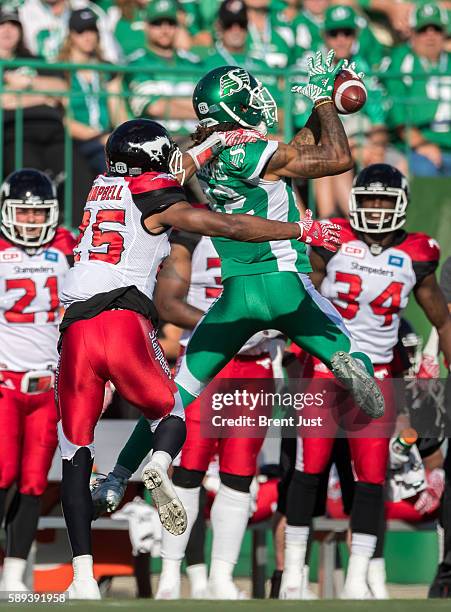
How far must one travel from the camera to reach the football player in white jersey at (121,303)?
19.8ft

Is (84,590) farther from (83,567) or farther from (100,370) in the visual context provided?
(100,370)

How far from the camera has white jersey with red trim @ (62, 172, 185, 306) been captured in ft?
20.2

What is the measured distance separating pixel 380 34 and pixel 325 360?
5.37 meters

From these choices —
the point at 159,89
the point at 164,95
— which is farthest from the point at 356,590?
the point at 159,89

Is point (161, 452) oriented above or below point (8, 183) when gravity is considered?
below

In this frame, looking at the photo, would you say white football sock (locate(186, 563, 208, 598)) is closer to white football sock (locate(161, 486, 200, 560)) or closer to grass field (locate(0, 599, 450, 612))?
white football sock (locate(161, 486, 200, 560))

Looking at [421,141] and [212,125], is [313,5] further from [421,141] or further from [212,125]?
[212,125]

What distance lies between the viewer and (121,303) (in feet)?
20.2

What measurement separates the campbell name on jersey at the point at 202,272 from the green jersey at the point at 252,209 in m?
0.97

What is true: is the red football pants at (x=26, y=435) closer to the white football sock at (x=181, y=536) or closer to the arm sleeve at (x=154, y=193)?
the white football sock at (x=181, y=536)

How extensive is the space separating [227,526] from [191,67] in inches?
151

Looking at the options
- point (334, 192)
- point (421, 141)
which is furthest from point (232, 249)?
point (421, 141)

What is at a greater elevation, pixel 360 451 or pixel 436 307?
pixel 436 307

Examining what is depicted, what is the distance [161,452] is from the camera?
A: 6027 millimetres
